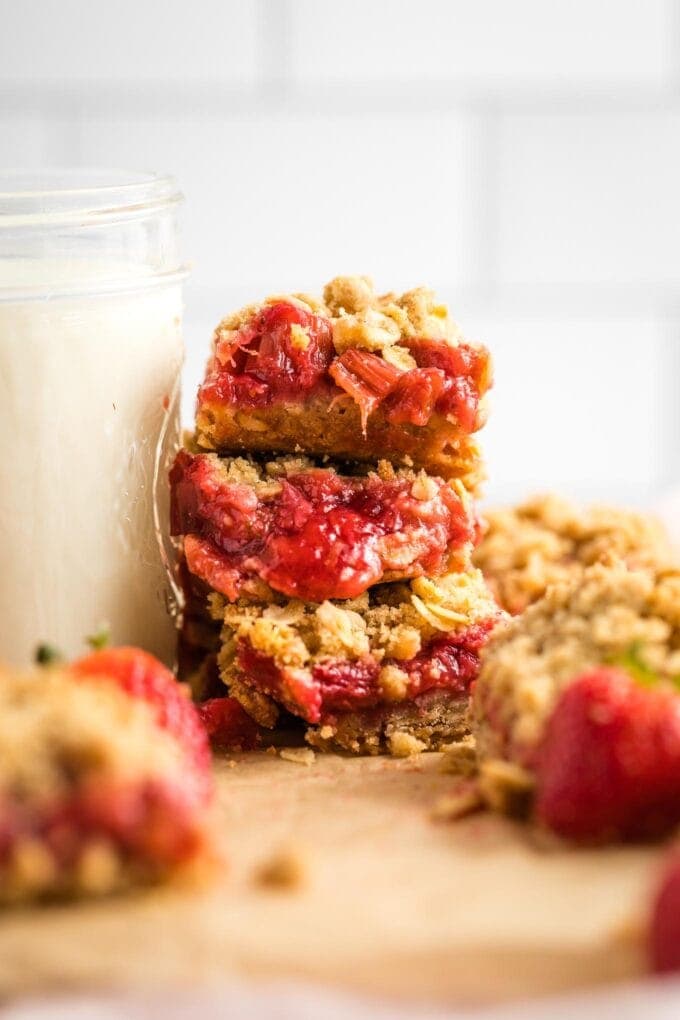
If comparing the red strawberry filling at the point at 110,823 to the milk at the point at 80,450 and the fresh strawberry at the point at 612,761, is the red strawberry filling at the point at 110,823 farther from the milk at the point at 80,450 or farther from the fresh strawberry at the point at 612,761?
the milk at the point at 80,450

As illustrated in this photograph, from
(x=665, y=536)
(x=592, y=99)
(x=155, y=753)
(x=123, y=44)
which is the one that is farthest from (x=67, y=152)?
(x=155, y=753)

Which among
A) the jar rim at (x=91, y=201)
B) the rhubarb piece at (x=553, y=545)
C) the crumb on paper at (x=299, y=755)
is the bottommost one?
the crumb on paper at (x=299, y=755)

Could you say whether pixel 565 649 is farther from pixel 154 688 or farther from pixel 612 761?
pixel 154 688

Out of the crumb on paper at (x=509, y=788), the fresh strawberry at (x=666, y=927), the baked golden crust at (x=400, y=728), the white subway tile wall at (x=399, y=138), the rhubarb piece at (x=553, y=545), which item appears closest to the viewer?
the fresh strawberry at (x=666, y=927)

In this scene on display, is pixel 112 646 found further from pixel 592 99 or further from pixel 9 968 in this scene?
pixel 592 99

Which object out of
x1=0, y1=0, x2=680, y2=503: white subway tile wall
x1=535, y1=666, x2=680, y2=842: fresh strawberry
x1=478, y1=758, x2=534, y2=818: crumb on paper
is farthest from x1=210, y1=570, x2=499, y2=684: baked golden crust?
x1=0, y1=0, x2=680, y2=503: white subway tile wall

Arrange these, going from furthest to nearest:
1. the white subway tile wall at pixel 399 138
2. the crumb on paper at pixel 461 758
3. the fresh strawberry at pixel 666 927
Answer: the white subway tile wall at pixel 399 138, the crumb on paper at pixel 461 758, the fresh strawberry at pixel 666 927

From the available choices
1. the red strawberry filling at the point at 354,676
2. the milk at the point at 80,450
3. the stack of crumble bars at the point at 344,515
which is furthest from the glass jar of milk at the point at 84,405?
the red strawberry filling at the point at 354,676
